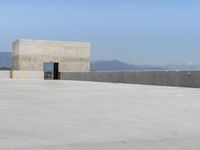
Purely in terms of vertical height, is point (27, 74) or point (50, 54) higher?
point (50, 54)

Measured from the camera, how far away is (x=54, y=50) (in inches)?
2830

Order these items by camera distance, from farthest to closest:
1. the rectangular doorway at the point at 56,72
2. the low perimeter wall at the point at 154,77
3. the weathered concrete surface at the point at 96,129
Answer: the rectangular doorway at the point at 56,72 < the low perimeter wall at the point at 154,77 < the weathered concrete surface at the point at 96,129

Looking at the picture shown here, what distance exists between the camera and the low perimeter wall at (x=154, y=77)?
3256 cm

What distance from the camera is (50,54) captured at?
235 ft

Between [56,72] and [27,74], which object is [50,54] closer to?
[56,72]

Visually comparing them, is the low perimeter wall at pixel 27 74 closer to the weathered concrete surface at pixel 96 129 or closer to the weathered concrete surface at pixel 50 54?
the weathered concrete surface at pixel 50 54

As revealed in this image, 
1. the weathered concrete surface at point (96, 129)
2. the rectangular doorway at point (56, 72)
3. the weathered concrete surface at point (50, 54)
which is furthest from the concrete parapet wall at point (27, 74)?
the weathered concrete surface at point (96, 129)

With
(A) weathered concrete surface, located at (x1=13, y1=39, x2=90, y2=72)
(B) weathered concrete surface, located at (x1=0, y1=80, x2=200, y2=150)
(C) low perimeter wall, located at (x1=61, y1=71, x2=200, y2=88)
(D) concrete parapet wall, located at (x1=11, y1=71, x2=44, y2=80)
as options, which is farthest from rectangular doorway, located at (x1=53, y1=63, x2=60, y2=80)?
(B) weathered concrete surface, located at (x1=0, y1=80, x2=200, y2=150)

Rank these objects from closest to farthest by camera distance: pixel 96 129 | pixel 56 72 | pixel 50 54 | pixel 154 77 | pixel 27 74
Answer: pixel 96 129
pixel 154 77
pixel 27 74
pixel 50 54
pixel 56 72

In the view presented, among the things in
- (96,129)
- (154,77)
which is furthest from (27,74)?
(96,129)

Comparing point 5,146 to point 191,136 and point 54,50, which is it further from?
point 54,50

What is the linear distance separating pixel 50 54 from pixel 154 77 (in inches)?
1407

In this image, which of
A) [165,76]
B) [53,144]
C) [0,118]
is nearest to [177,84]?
[165,76]

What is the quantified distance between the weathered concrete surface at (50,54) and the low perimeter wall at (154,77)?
17623 mm
